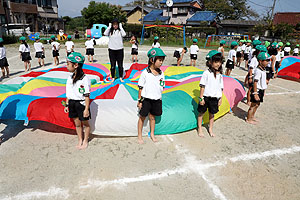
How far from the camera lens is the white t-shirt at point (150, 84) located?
3.44 metres

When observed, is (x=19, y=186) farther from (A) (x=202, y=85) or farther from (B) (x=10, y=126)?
(A) (x=202, y=85)

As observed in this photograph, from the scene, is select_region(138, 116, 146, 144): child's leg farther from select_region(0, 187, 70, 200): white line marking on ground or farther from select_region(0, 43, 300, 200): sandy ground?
select_region(0, 187, 70, 200): white line marking on ground

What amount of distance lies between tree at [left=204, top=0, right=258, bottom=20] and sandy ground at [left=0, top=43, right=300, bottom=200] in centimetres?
3931

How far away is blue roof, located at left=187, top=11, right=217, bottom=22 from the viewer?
3625 centimetres

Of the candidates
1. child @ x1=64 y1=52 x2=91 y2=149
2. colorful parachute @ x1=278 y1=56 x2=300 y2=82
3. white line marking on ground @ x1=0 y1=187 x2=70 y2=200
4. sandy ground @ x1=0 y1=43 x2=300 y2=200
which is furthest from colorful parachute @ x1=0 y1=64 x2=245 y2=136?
colorful parachute @ x1=278 y1=56 x2=300 y2=82

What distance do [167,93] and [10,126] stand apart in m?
3.34

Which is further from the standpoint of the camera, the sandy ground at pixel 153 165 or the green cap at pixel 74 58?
the green cap at pixel 74 58

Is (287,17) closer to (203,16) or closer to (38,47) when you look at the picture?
(203,16)

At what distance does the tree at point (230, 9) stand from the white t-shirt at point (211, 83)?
39610 mm

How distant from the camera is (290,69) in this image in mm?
9336

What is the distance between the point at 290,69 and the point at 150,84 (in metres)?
8.56

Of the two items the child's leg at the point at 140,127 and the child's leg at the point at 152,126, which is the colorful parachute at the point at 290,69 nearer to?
the child's leg at the point at 152,126

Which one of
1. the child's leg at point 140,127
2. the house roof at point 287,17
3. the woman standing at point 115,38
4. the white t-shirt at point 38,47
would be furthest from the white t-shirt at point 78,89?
the house roof at point 287,17

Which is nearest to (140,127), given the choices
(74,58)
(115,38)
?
(74,58)
